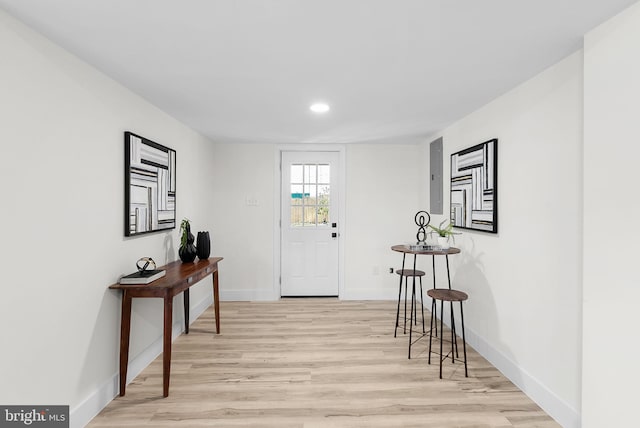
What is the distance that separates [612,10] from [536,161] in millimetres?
959

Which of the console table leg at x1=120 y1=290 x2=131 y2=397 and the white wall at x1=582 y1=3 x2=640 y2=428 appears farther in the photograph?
the console table leg at x1=120 y1=290 x2=131 y2=397

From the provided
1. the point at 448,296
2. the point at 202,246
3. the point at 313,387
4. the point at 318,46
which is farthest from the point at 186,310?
the point at 318,46

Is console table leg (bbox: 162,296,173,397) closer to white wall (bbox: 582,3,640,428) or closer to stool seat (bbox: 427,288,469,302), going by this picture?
stool seat (bbox: 427,288,469,302)

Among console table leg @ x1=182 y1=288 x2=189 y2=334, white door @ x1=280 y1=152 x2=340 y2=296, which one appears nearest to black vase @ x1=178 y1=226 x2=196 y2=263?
console table leg @ x1=182 y1=288 x2=189 y2=334

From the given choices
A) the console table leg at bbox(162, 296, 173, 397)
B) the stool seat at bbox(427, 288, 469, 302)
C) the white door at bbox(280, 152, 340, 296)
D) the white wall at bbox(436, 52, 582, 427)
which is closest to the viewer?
the white wall at bbox(436, 52, 582, 427)

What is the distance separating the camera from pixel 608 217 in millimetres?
1675

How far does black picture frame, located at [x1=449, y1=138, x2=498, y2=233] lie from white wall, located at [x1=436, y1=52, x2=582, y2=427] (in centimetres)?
6

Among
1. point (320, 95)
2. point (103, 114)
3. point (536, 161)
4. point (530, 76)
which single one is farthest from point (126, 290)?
point (530, 76)

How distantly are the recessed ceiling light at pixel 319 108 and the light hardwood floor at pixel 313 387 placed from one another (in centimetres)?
222

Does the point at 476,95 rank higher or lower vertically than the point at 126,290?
higher

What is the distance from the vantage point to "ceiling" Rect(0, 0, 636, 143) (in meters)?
1.55

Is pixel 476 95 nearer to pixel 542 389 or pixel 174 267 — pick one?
pixel 542 389

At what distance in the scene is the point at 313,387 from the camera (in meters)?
2.55

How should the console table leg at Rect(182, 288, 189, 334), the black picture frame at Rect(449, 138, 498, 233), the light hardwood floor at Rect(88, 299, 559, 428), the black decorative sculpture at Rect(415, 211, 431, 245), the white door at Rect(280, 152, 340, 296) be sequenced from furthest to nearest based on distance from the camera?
1. the white door at Rect(280, 152, 340, 296)
2. the console table leg at Rect(182, 288, 189, 334)
3. the black decorative sculpture at Rect(415, 211, 431, 245)
4. the black picture frame at Rect(449, 138, 498, 233)
5. the light hardwood floor at Rect(88, 299, 559, 428)
